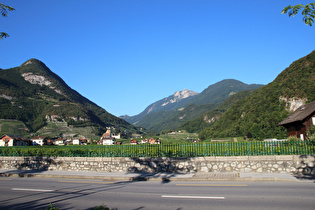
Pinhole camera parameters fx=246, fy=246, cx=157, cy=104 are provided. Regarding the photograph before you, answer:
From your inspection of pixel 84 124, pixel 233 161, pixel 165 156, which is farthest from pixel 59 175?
pixel 84 124

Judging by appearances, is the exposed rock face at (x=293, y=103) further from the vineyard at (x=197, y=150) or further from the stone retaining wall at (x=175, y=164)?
the stone retaining wall at (x=175, y=164)

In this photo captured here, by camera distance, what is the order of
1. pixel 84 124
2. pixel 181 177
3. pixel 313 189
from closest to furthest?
pixel 313 189
pixel 181 177
pixel 84 124

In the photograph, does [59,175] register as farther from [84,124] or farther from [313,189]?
[84,124]

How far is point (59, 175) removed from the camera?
1698cm

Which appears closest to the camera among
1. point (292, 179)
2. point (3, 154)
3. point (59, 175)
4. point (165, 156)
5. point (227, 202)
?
point (227, 202)

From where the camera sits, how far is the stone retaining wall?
15.1 meters

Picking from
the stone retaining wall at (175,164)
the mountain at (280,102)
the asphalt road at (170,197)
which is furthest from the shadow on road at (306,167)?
the mountain at (280,102)

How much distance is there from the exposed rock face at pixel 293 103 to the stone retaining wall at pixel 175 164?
61.2 meters

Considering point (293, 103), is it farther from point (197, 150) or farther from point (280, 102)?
point (197, 150)

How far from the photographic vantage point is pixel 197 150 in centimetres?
1738

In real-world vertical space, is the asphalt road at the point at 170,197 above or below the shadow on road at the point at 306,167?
below

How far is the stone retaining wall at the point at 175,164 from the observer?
15.1 metres

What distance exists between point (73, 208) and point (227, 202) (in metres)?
5.40

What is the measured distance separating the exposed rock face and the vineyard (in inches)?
2375
